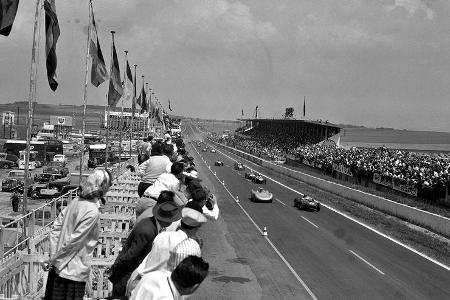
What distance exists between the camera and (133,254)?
218 inches

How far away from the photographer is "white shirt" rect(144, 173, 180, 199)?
779 cm

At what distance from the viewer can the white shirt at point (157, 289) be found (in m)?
3.68

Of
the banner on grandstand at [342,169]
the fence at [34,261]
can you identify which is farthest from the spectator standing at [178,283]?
the banner on grandstand at [342,169]

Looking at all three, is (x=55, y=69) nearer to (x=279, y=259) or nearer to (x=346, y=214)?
(x=279, y=259)

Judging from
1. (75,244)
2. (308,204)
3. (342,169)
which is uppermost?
(75,244)

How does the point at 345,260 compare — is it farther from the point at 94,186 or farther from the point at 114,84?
the point at 94,186

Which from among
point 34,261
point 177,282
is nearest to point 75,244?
point 177,282

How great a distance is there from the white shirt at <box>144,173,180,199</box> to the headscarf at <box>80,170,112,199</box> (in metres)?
2.19

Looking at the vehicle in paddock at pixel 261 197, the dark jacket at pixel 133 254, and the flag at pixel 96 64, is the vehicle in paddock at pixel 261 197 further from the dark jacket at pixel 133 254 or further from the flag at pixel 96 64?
the dark jacket at pixel 133 254

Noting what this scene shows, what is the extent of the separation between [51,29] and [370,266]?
1426cm

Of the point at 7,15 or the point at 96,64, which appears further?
the point at 96,64

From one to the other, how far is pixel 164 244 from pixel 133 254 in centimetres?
96

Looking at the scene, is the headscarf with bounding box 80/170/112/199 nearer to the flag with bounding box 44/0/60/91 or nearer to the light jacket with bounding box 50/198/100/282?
the light jacket with bounding box 50/198/100/282

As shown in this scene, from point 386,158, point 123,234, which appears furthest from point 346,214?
point 123,234
